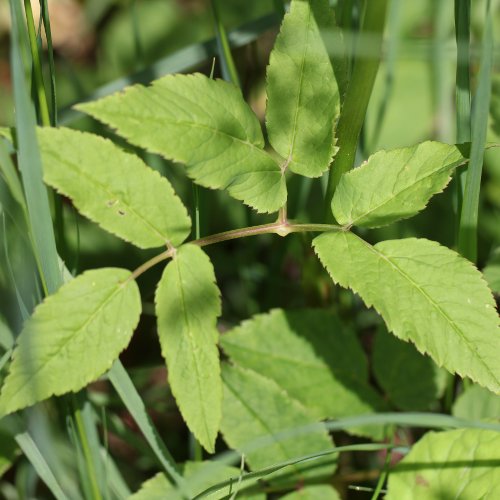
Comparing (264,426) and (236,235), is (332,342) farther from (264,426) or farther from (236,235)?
(236,235)

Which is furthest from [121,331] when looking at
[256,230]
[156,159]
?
[156,159]

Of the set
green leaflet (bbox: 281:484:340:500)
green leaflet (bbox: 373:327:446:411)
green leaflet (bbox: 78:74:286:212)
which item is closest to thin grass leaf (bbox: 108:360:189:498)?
green leaflet (bbox: 281:484:340:500)

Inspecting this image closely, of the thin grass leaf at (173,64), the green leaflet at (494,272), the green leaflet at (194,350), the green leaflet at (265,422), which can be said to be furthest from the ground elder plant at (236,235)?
the thin grass leaf at (173,64)

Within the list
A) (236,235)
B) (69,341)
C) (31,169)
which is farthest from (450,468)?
(31,169)

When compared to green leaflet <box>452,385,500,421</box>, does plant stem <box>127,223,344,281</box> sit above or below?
above

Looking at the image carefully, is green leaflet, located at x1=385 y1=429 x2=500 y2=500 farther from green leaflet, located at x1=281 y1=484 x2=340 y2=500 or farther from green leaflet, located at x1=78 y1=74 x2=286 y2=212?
green leaflet, located at x1=78 y1=74 x2=286 y2=212

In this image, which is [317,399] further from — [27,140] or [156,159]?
[27,140]
